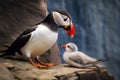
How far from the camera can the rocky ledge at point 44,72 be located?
2.22 m

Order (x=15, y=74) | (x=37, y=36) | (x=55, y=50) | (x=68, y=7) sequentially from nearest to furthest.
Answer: (x=15, y=74) → (x=37, y=36) → (x=55, y=50) → (x=68, y=7)

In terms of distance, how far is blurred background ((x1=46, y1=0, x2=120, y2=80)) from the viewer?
444cm

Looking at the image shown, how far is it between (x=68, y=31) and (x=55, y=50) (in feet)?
1.48

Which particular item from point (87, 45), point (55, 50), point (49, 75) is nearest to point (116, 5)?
point (87, 45)

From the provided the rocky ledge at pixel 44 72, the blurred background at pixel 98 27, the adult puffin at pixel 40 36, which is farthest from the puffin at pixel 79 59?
the blurred background at pixel 98 27

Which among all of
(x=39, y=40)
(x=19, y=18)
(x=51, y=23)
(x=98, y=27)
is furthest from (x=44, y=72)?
(x=98, y=27)

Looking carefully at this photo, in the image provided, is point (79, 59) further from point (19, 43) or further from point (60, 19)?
point (19, 43)

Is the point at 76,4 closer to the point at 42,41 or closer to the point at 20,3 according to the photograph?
the point at 20,3

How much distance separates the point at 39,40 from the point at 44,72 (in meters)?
0.23

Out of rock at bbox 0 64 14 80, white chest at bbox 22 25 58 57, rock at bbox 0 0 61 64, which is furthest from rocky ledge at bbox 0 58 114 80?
rock at bbox 0 0 61 64

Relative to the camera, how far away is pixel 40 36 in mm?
2463

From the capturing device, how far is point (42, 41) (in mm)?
2469

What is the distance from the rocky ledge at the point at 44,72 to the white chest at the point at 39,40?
107mm

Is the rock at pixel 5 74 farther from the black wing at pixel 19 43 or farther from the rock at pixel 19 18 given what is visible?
the rock at pixel 19 18
